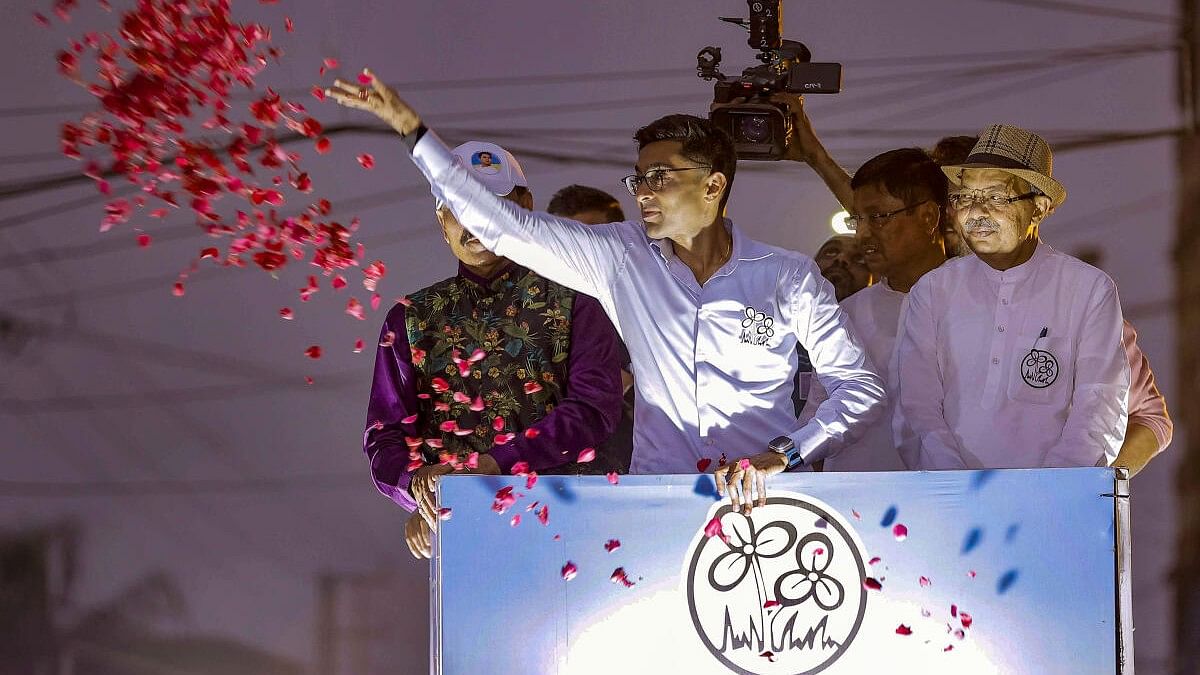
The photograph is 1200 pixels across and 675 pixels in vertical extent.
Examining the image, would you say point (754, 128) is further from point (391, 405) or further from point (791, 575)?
point (791, 575)

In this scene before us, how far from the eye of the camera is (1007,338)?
3.18m

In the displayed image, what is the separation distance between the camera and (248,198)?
4.63m

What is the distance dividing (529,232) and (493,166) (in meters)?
0.41

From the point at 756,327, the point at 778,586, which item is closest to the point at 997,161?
the point at 756,327

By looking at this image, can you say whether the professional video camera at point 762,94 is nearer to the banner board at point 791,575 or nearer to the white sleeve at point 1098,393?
the white sleeve at point 1098,393

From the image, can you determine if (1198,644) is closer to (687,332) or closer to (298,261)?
(687,332)

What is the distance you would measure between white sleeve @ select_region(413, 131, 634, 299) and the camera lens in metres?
0.90

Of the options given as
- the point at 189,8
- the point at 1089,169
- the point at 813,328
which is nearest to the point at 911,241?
the point at 813,328

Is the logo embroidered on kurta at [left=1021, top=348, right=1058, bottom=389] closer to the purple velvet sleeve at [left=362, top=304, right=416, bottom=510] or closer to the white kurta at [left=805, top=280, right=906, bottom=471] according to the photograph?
the white kurta at [left=805, top=280, right=906, bottom=471]

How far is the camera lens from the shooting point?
4023 millimetres

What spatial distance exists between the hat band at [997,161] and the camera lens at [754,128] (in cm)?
88

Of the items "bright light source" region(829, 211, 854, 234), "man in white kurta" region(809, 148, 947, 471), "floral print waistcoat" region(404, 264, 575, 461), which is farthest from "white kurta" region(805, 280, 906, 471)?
"bright light source" region(829, 211, 854, 234)

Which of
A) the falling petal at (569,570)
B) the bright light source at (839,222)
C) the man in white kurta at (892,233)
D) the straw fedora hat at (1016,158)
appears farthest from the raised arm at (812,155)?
the falling petal at (569,570)

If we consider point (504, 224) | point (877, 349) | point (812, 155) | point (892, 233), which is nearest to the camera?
point (504, 224)
